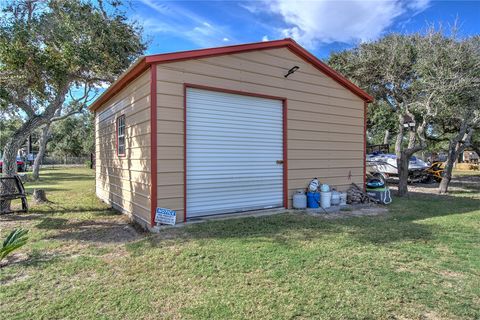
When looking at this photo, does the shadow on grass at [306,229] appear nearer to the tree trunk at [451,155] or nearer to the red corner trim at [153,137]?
the red corner trim at [153,137]

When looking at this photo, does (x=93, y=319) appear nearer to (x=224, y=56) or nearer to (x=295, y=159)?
(x=224, y=56)

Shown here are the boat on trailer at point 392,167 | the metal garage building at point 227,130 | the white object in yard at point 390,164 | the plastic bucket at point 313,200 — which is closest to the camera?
the metal garage building at point 227,130

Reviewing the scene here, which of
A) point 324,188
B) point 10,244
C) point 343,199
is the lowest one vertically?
point 343,199

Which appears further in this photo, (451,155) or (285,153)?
(451,155)

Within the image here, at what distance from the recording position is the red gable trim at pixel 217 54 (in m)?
5.42

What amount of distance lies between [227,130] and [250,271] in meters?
3.44

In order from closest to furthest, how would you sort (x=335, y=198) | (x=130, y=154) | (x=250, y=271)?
1. (x=250, y=271)
2. (x=130, y=154)
3. (x=335, y=198)

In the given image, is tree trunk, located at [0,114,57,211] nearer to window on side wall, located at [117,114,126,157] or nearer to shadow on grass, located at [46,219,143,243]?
window on side wall, located at [117,114,126,157]

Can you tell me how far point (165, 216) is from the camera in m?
5.39

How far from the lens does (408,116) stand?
11.2 m

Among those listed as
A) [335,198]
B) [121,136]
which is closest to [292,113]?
[335,198]

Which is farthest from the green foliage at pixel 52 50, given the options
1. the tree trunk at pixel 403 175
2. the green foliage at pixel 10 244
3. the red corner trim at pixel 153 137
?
the tree trunk at pixel 403 175

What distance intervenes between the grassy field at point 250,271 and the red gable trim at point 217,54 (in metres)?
2.92

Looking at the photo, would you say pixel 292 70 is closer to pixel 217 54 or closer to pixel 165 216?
pixel 217 54
